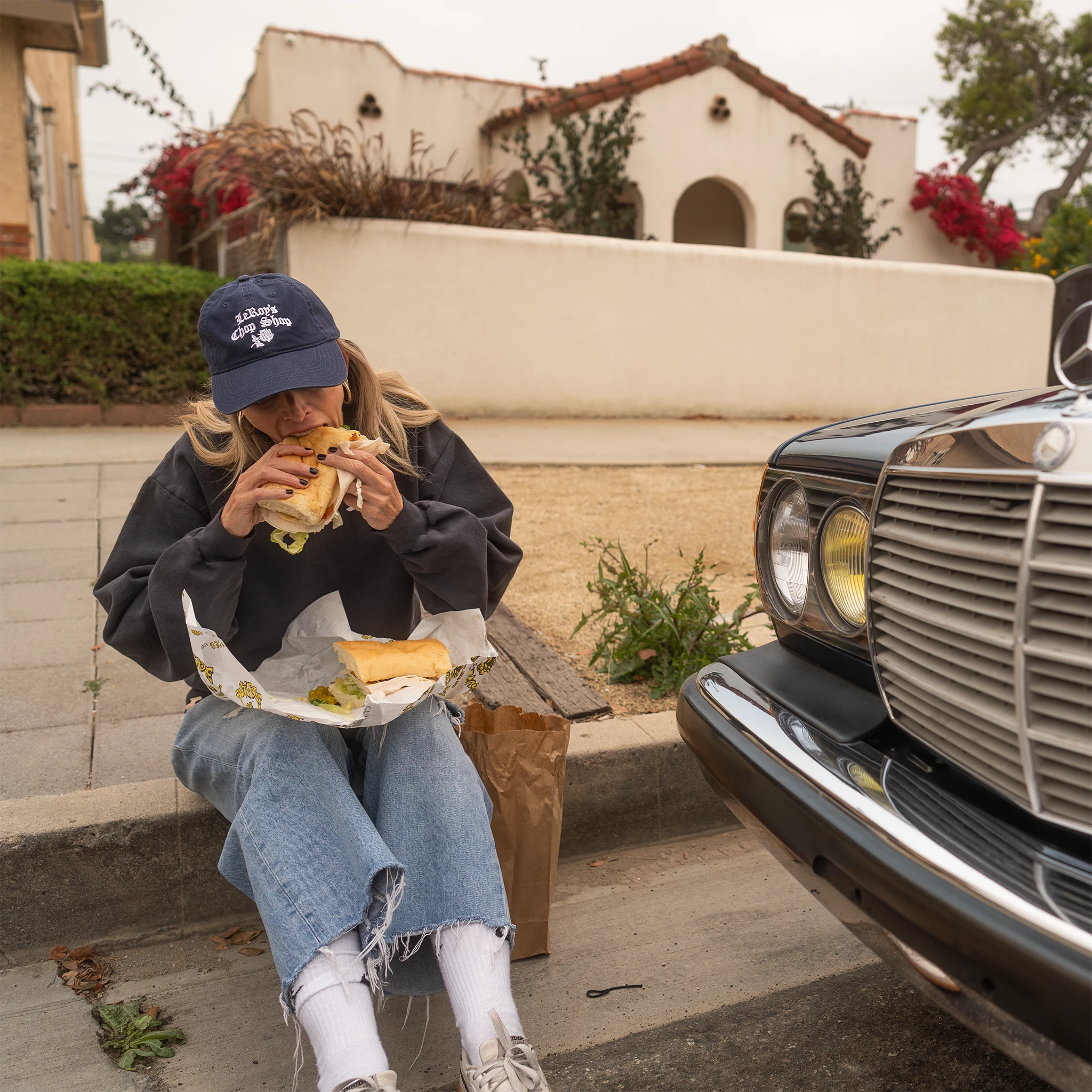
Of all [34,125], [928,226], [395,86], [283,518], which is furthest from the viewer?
[928,226]

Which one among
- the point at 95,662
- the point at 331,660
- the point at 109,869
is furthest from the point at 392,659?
the point at 95,662

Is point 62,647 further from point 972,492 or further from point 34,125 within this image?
point 34,125

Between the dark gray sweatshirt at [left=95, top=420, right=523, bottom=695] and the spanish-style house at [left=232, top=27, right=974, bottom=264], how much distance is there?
10.4 meters

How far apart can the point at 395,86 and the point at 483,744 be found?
12.6 metres

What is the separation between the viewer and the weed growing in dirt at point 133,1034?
1.98m

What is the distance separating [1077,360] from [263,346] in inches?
58.1

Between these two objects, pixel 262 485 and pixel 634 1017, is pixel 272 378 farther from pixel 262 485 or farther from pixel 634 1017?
pixel 634 1017

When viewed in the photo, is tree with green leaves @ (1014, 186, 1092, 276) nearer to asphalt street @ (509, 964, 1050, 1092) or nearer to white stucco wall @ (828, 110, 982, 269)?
white stucco wall @ (828, 110, 982, 269)

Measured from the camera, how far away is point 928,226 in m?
14.8

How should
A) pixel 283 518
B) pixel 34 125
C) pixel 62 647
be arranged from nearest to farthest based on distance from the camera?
pixel 283 518
pixel 62 647
pixel 34 125

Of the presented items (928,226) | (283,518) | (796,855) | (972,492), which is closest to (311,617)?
(283,518)

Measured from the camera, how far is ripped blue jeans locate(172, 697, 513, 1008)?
6.02 feet

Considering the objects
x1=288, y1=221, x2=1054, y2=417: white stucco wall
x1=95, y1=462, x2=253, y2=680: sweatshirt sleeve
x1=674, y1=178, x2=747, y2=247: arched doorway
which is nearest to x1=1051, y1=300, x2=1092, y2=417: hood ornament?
x1=95, y1=462, x2=253, y2=680: sweatshirt sleeve

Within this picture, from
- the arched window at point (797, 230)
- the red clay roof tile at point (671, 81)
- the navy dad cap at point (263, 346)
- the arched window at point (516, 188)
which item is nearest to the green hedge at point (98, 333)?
the arched window at point (516, 188)
